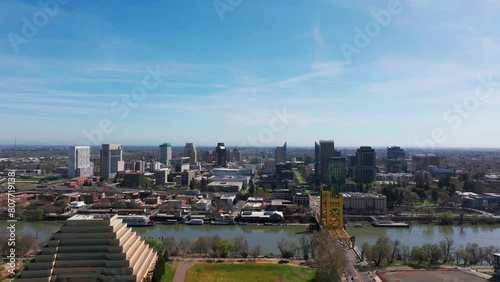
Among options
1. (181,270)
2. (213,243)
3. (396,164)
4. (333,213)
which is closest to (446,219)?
(333,213)

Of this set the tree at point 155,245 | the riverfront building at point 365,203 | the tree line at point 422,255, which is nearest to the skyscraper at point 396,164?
the riverfront building at point 365,203

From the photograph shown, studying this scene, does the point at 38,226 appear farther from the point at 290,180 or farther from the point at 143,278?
the point at 290,180

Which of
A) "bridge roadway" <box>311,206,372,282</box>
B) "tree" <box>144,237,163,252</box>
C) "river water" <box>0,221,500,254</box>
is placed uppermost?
"tree" <box>144,237,163,252</box>

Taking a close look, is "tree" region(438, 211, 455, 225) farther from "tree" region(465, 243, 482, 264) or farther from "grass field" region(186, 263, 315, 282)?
"grass field" region(186, 263, 315, 282)

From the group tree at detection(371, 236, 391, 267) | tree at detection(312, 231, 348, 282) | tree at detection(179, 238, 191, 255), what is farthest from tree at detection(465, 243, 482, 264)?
tree at detection(179, 238, 191, 255)

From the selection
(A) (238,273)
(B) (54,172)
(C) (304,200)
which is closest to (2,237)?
(A) (238,273)

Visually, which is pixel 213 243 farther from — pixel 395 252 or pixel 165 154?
pixel 165 154
